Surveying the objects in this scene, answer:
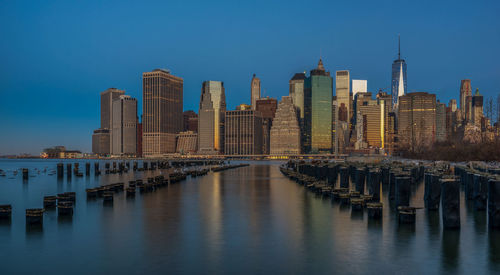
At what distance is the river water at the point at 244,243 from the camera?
65.3 ft

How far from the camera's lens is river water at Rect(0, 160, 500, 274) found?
65.3ft

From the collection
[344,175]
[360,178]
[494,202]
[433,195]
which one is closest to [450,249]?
[494,202]

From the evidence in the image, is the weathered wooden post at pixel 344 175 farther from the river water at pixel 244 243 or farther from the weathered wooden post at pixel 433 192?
the weathered wooden post at pixel 433 192

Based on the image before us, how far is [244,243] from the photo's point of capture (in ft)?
80.7

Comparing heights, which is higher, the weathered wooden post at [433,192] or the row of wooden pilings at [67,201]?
the weathered wooden post at [433,192]

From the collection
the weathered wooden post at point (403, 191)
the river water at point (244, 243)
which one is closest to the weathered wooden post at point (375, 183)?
the river water at point (244, 243)

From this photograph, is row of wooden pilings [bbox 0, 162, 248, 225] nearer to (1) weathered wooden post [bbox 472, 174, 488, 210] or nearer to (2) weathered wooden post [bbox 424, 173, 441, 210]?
(2) weathered wooden post [bbox 424, 173, 441, 210]

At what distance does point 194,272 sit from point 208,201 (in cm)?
2671

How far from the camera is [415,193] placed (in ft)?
165

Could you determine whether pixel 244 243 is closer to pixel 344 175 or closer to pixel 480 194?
pixel 480 194

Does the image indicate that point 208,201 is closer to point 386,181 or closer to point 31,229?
point 31,229

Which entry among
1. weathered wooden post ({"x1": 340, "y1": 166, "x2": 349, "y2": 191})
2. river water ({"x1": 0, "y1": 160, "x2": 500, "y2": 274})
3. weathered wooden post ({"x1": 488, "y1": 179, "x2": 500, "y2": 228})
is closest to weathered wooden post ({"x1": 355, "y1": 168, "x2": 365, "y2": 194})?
weathered wooden post ({"x1": 340, "y1": 166, "x2": 349, "y2": 191})

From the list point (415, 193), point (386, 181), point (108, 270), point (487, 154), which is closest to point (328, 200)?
point (415, 193)

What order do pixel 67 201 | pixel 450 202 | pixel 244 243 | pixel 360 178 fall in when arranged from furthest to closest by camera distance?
pixel 360 178
pixel 67 201
pixel 450 202
pixel 244 243
